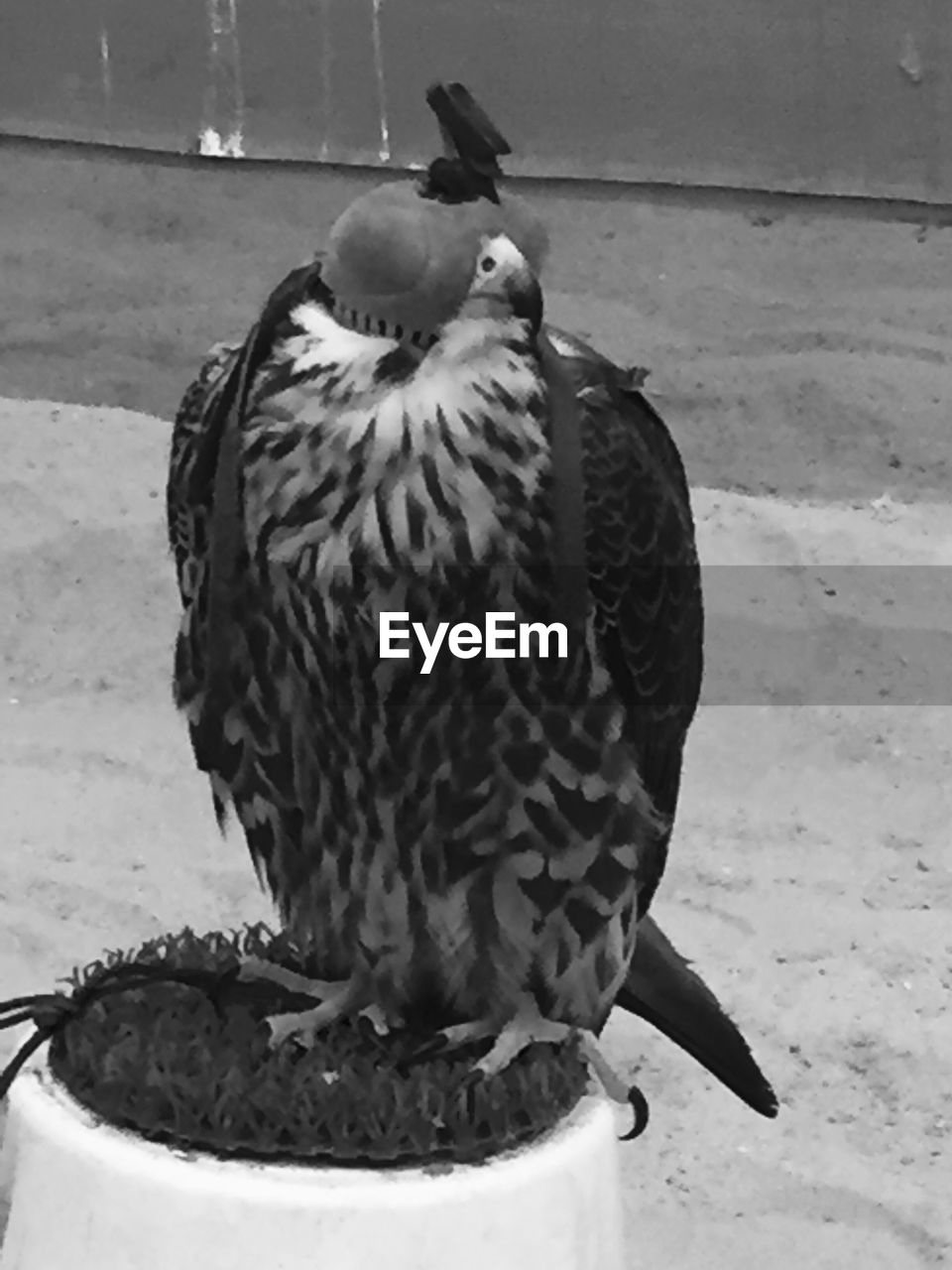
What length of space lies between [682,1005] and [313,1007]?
23 centimetres

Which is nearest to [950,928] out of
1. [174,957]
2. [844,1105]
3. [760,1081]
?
[844,1105]

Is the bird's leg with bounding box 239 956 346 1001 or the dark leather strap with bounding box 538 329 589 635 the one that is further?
the bird's leg with bounding box 239 956 346 1001

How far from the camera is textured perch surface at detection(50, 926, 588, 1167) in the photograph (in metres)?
0.87

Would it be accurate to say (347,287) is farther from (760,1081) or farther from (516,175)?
(516,175)

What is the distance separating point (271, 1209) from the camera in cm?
84

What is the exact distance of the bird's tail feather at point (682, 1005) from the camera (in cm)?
109

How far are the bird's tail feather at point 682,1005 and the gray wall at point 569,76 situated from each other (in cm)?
170

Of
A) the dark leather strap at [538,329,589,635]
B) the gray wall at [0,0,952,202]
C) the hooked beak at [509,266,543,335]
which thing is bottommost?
the dark leather strap at [538,329,589,635]

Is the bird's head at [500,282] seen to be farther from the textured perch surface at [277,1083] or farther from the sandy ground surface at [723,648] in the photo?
the sandy ground surface at [723,648]

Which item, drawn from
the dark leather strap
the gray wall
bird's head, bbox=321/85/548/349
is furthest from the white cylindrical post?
the gray wall

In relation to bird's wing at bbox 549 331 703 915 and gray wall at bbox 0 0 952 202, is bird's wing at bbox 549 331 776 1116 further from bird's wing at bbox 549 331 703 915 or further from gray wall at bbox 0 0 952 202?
gray wall at bbox 0 0 952 202

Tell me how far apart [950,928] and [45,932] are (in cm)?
84

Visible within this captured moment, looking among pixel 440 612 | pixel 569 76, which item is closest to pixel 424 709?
pixel 440 612

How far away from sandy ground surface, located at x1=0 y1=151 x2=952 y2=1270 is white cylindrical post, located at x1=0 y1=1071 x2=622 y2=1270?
0.61 m
